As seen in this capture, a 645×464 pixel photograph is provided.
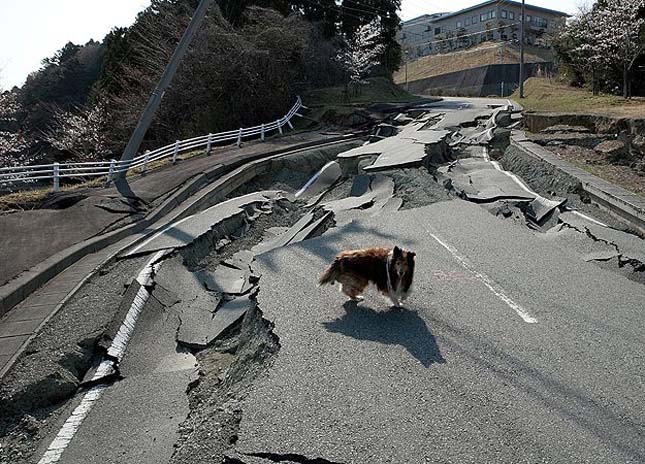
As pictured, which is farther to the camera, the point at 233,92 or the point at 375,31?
the point at 375,31

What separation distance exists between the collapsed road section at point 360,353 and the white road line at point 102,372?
1.1 inches

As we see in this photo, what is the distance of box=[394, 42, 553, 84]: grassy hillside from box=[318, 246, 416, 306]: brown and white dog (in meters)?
60.2

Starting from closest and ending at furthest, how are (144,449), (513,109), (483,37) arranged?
(144,449) < (513,109) < (483,37)

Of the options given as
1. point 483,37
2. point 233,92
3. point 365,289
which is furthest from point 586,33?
point 483,37

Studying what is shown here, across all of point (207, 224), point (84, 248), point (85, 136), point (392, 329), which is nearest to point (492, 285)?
point (392, 329)

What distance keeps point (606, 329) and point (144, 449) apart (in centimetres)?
457

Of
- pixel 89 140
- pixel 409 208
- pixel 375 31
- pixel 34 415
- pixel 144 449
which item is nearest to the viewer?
pixel 144 449

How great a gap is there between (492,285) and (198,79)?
1016 inches

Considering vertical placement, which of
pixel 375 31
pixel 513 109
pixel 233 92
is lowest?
pixel 513 109

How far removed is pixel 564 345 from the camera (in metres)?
5.37

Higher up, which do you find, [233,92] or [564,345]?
[233,92]

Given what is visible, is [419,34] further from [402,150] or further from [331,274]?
[331,274]

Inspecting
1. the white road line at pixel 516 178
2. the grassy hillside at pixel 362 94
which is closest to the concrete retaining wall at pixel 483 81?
the grassy hillside at pixel 362 94

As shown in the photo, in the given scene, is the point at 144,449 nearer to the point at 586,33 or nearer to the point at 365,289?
the point at 365,289
